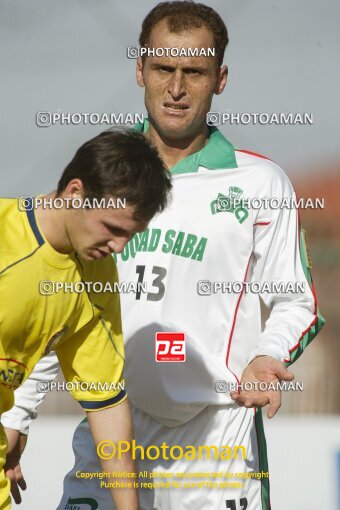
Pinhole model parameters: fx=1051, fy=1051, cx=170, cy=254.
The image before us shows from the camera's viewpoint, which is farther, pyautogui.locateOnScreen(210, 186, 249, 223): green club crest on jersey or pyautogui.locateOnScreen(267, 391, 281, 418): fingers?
pyautogui.locateOnScreen(210, 186, 249, 223): green club crest on jersey

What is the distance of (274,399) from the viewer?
2.00m

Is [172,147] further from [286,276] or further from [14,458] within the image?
[14,458]

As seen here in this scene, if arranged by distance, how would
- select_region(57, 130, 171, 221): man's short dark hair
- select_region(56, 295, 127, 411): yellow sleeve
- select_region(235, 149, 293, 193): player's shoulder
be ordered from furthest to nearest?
select_region(235, 149, 293, 193): player's shoulder → select_region(56, 295, 127, 411): yellow sleeve → select_region(57, 130, 171, 221): man's short dark hair

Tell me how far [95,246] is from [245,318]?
1.99ft

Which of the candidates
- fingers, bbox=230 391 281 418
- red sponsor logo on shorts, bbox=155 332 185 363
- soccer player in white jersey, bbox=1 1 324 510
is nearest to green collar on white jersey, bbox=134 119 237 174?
soccer player in white jersey, bbox=1 1 324 510

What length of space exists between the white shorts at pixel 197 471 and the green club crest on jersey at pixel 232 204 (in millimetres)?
423

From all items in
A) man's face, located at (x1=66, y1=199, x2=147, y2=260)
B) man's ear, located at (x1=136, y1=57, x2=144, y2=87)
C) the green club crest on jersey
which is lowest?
man's face, located at (x1=66, y1=199, x2=147, y2=260)

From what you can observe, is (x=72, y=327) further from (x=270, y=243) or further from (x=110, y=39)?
(x=110, y=39)

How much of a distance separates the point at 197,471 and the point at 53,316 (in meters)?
0.64

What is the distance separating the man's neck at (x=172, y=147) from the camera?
7.66 ft

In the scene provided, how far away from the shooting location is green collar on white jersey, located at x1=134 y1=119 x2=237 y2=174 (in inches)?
91.6

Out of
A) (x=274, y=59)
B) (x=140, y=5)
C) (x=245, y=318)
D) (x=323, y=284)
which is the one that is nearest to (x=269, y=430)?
(x=323, y=284)

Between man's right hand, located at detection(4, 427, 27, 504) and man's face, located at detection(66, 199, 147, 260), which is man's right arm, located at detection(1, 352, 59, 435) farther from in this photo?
man's face, located at detection(66, 199, 147, 260)

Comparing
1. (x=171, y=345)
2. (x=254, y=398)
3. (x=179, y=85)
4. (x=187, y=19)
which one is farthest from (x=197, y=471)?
(x=187, y=19)
